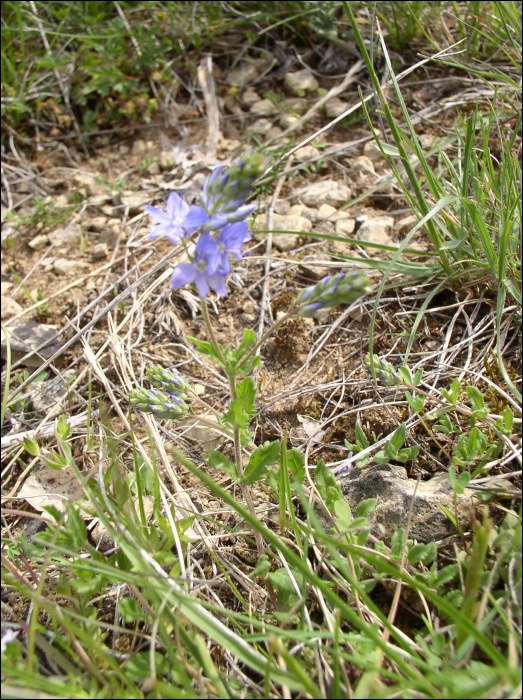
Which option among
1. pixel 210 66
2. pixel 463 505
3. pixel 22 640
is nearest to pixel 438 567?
pixel 463 505

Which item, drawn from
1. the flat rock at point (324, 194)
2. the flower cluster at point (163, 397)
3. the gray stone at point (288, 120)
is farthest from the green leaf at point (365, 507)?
the gray stone at point (288, 120)

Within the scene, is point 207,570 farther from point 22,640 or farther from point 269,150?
point 269,150

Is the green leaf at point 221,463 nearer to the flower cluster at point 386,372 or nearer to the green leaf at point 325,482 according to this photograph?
the green leaf at point 325,482

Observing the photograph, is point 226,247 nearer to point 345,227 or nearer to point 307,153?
point 345,227

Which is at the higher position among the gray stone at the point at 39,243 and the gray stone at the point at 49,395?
the gray stone at the point at 39,243

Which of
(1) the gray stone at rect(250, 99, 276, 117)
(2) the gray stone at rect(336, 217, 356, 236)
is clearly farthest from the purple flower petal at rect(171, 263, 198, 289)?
(1) the gray stone at rect(250, 99, 276, 117)

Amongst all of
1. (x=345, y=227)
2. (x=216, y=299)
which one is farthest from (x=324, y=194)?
(x=216, y=299)
